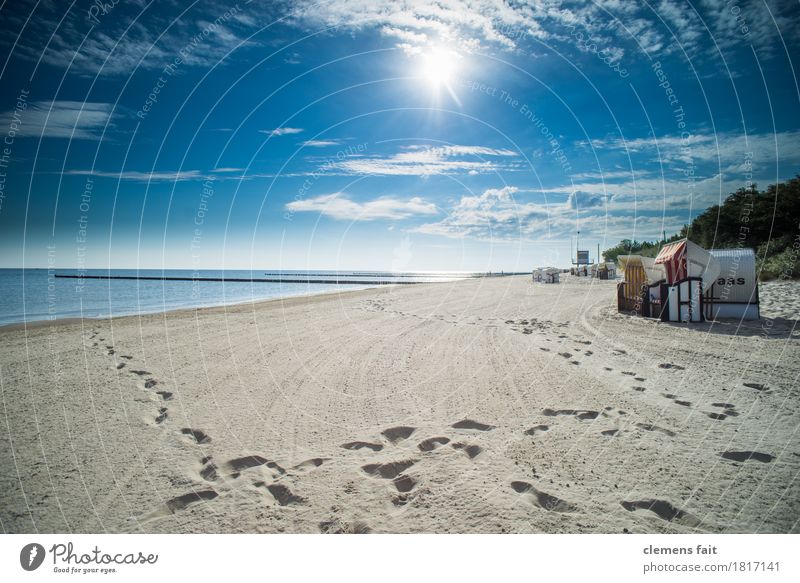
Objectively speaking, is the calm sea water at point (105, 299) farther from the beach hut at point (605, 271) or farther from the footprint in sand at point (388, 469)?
the beach hut at point (605, 271)

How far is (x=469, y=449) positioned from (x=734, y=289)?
14.4 meters

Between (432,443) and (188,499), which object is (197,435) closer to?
(188,499)

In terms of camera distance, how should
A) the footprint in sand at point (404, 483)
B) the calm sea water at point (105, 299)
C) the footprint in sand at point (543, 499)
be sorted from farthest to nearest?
the calm sea water at point (105, 299)
the footprint in sand at point (404, 483)
the footprint in sand at point (543, 499)

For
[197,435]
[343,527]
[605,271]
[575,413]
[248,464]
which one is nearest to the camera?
[343,527]

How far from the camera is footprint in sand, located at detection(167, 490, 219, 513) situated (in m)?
3.34

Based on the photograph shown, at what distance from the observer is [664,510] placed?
10.3 feet

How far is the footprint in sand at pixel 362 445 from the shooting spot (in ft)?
14.3

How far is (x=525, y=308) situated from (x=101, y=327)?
19.4m

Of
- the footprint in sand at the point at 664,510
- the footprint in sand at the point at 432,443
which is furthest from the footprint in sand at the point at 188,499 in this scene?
the footprint in sand at the point at 664,510

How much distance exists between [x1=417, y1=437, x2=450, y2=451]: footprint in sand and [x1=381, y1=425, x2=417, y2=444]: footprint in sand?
29cm

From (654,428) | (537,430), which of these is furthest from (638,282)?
(537,430)

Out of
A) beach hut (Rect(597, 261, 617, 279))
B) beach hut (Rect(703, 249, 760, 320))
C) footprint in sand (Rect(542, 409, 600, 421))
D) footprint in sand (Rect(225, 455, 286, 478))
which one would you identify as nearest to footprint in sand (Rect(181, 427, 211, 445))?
footprint in sand (Rect(225, 455, 286, 478))

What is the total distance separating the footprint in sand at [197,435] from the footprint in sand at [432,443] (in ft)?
9.17
